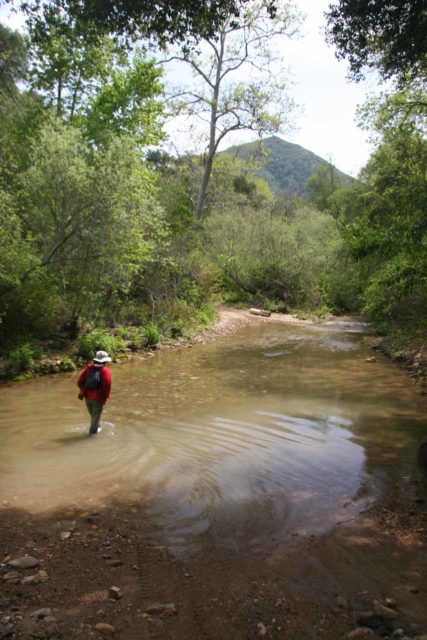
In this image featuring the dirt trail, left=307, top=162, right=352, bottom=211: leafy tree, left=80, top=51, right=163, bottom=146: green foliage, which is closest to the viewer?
the dirt trail

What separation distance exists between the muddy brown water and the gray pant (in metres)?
0.28

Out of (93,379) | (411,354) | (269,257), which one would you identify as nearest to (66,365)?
(93,379)

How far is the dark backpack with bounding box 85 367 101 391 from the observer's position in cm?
859

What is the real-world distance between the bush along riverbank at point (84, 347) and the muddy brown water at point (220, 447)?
0.80 meters

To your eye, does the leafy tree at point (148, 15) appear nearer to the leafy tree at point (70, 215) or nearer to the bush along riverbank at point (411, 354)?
the leafy tree at point (70, 215)

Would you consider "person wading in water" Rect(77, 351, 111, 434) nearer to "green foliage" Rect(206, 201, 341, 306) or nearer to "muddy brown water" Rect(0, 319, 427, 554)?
"muddy brown water" Rect(0, 319, 427, 554)

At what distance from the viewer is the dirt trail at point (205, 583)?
368 cm

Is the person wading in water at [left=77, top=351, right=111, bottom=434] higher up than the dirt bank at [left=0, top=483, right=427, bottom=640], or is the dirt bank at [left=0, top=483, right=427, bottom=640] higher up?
the person wading in water at [left=77, top=351, right=111, bottom=434]

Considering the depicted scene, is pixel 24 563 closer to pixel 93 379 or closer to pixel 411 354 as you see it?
pixel 93 379

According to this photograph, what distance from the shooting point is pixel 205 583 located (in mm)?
4316

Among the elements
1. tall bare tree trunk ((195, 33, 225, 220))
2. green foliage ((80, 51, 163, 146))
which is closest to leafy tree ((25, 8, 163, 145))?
green foliage ((80, 51, 163, 146))

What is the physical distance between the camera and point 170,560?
4.72 meters

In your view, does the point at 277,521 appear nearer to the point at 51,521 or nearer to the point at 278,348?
the point at 51,521

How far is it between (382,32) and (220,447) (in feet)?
24.8
